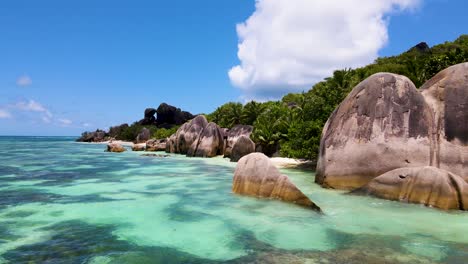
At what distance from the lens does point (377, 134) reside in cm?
1393

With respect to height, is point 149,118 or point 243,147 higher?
point 149,118

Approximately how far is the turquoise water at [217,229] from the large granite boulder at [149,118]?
8443 centimetres

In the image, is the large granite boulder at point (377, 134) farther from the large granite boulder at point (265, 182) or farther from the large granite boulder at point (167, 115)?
the large granite boulder at point (167, 115)

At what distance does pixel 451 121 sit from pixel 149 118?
9035 cm

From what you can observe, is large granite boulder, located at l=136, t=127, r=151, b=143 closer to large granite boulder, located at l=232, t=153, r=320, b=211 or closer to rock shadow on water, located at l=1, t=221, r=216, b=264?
large granite boulder, located at l=232, t=153, r=320, b=211

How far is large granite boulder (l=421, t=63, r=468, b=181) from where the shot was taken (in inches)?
516

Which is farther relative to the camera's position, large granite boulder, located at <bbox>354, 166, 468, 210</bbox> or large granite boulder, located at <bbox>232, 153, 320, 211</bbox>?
large granite boulder, located at <bbox>232, 153, 320, 211</bbox>

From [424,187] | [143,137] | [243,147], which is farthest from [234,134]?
[143,137]

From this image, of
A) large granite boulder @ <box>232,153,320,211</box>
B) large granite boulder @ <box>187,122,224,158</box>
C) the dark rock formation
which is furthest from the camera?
the dark rock formation

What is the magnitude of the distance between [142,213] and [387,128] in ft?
31.1

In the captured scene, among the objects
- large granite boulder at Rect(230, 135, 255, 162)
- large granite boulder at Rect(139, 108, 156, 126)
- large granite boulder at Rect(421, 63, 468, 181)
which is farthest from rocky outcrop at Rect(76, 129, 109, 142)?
large granite boulder at Rect(421, 63, 468, 181)

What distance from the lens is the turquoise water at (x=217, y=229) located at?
23.1 ft

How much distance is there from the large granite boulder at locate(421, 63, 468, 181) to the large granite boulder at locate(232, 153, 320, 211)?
566 cm

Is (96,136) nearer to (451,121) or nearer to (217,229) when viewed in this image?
(451,121)
